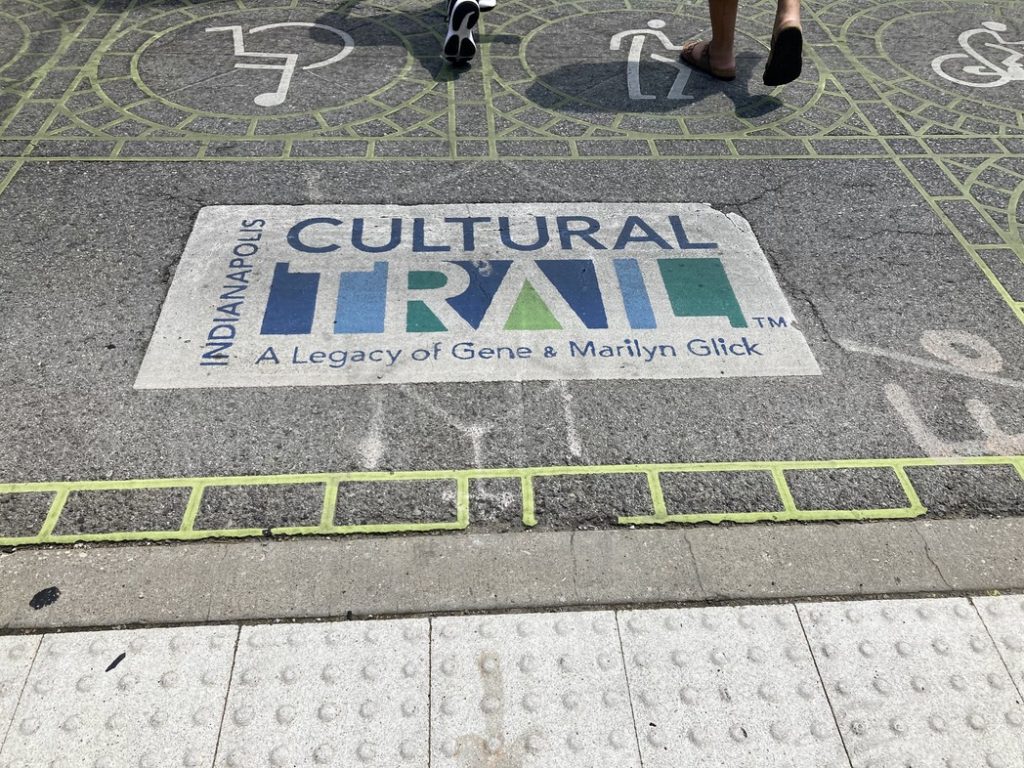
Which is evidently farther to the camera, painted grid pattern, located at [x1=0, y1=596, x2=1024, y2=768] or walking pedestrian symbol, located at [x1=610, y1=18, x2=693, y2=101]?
walking pedestrian symbol, located at [x1=610, y1=18, x2=693, y2=101]

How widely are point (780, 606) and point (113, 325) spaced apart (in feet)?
11.3

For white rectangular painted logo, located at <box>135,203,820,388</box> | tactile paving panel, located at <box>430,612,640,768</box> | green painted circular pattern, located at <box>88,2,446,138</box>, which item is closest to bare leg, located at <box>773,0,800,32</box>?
white rectangular painted logo, located at <box>135,203,820,388</box>

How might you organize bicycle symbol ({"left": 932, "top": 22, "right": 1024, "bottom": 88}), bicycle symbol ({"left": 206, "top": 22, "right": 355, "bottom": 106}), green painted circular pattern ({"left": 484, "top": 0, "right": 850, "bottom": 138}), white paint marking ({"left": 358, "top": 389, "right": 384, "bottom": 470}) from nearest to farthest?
white paint marking ({"left": 358, "top": 389, "right": 384, "bottom": 470}), green painted circular pattern ({"left": 484, "top": 0, "right": 850, "bottom": 138}), bicycle symbol ({"left": 206, "top": 22, "right": 355, "bottom": 106}), bicycle symbol ({"left": 932, "top": 22, "right": 1024, "bottom": 88})

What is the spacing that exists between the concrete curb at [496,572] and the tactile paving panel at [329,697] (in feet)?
0.39

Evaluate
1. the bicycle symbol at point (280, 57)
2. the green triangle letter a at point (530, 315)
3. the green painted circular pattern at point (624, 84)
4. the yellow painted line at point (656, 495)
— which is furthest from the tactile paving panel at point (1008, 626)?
the bicycle symbol at point (280, 57)

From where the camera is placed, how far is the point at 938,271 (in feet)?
16.1

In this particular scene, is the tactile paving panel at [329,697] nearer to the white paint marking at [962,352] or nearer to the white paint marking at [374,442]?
the white paint marking at [374,442]

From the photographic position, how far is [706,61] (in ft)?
22.4

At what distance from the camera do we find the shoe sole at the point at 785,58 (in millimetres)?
6150

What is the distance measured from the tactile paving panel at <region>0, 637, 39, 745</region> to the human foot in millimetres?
6019

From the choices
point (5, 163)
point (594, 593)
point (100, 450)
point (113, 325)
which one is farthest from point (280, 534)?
point (5, 163)

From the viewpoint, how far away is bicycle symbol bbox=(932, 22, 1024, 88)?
7.01m

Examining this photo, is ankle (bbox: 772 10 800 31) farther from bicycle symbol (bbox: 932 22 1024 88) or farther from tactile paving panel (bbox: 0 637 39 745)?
tactile paving panel (bbox: 0 637 39 745)

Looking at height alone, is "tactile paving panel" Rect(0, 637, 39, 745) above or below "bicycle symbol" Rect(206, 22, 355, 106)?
below
